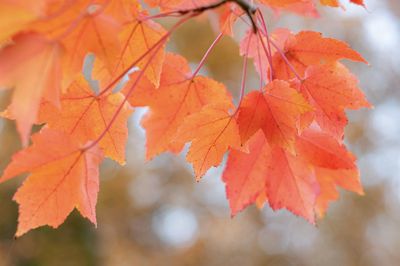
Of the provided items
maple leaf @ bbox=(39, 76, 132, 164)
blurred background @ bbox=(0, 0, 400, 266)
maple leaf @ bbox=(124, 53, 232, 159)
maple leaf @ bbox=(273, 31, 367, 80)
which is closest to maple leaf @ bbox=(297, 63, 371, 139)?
maple leaf @ bbox=(273, 31, 367, 80)

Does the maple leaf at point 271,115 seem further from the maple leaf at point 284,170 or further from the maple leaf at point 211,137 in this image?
the maple leaf at point 284,170

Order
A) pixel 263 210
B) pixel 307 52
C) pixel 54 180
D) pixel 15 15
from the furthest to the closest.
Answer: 1. pixel 263 210
2. pixel 307 52
3. pixel 54 180
4. pixel 15 15

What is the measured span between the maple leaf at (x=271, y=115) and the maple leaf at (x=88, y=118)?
17 cm

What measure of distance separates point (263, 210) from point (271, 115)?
16.8 feet

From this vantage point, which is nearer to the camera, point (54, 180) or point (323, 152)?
point (54, 180)

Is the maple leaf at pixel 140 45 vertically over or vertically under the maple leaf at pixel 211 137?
over

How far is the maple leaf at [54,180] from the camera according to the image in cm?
61

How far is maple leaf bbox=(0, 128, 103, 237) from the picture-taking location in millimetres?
609

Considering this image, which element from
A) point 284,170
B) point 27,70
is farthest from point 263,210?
point 27,70

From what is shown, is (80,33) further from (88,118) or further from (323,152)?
(323,152)

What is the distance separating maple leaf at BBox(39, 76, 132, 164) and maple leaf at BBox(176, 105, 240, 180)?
109 millimetres

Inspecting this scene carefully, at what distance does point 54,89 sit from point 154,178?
5.40 meters

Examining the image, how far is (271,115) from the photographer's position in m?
0.68

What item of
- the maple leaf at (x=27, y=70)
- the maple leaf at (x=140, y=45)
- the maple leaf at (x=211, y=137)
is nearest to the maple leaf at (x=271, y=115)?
the maple leaf at (x=211, y=137)
